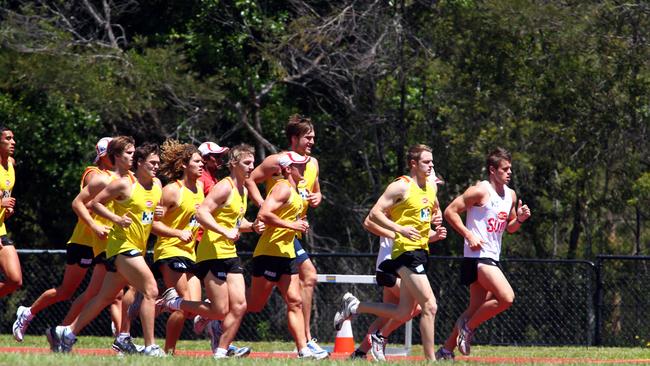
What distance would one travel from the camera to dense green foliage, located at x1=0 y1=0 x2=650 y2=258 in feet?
69.0

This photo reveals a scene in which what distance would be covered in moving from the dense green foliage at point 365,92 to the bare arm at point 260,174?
26.9 ft

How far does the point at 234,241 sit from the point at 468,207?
2496 mm

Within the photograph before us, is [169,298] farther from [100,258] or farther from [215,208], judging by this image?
[100,258]

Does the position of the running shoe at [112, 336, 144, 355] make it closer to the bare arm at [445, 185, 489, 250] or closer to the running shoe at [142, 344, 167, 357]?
the running shoe at [142, 344, 167, 357]

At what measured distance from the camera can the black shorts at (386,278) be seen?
12.3 meters

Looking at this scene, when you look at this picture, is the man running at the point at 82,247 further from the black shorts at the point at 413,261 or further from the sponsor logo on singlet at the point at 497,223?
the sponsor logo on singlet at the point at 497,223

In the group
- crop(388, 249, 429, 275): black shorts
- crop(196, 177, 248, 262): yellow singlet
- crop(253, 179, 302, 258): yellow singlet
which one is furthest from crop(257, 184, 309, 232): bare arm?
crop(388, 249, 429, 275): black shorts

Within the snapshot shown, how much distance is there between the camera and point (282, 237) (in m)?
12.6

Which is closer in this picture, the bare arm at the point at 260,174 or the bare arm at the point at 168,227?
the bare arm at the point at 168,227

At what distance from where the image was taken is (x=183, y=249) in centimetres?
1278

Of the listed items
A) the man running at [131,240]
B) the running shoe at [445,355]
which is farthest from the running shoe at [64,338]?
the running shoe at [445,355]

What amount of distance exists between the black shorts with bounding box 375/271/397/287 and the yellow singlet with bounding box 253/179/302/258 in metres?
0.88

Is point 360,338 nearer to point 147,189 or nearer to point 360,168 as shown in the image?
Answer: point 360,168

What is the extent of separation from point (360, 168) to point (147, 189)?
39.7 feet
